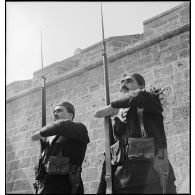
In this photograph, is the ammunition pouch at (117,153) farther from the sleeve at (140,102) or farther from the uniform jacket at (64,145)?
the uniform jacket at (64,145)

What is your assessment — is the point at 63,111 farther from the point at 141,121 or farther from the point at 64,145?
the point at 141,121

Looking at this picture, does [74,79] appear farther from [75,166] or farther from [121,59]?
[75,166]

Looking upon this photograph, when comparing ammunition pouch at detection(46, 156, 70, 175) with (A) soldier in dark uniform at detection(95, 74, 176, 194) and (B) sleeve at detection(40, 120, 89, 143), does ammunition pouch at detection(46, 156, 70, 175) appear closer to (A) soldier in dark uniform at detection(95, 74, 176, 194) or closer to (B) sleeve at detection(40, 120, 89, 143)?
(B) sleeve at detection(40, 120, 89, 143)

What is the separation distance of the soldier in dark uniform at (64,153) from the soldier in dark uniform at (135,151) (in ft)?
1.10

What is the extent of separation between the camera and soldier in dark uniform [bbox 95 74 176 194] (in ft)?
9.53

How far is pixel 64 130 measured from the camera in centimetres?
341

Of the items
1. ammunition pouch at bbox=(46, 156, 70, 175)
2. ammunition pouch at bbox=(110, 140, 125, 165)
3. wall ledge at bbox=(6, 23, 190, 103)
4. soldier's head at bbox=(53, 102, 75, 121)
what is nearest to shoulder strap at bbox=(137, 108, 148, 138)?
ammunition pouch at bbox=(110, 140, 125, 165)

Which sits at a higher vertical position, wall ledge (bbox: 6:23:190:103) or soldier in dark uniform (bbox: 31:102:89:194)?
wall ledge (bbox: 6:23:190:103)

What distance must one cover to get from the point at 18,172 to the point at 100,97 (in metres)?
2.14

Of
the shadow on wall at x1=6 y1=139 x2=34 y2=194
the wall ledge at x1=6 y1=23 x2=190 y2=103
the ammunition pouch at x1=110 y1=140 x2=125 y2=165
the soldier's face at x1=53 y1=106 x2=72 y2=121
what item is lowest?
the shadow on wall at x1=6 y1=139 x2=34 y2=194

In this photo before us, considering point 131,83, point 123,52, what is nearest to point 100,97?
point 123,52

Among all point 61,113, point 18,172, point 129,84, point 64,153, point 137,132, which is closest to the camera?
point 137,132

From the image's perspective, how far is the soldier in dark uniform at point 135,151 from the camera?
2905 millimetres
